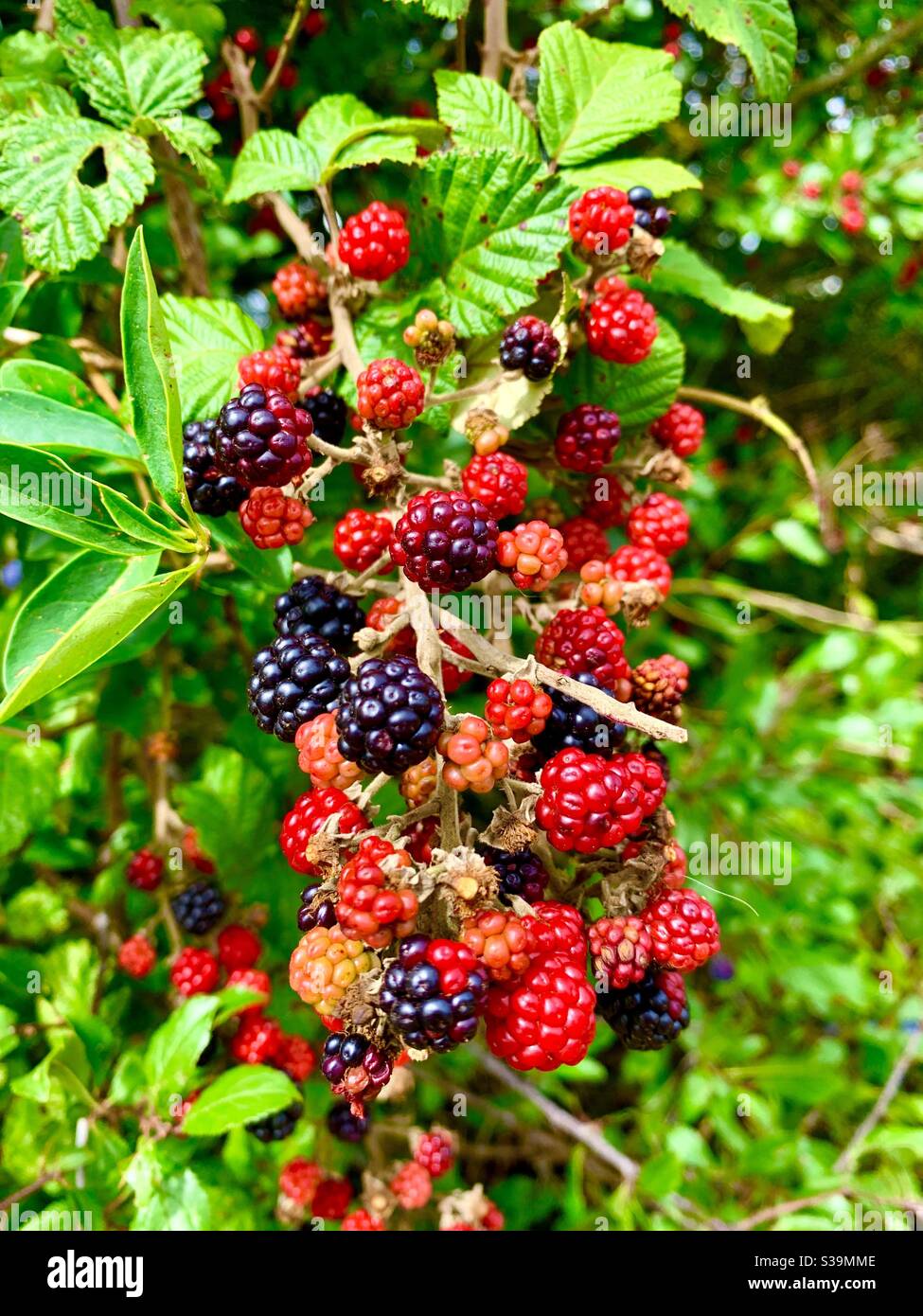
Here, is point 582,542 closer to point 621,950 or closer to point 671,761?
point 621,950

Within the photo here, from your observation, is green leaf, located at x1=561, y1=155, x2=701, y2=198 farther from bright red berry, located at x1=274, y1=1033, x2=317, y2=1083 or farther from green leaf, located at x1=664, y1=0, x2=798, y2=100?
bright red berry, located at x1=274, y1=1033, x2=317, y2=1083

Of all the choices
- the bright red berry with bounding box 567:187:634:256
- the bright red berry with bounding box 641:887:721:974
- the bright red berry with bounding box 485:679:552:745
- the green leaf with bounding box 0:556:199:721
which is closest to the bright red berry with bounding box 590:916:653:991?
the bright red berry with bounding box 641:887:721:974

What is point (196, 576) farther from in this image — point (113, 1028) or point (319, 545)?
point (113, 1028)

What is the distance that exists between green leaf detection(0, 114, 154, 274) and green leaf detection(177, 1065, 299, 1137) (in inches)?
54.5

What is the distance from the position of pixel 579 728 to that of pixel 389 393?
483 millimetres

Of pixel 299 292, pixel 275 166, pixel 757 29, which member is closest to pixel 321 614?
pixel 299 292

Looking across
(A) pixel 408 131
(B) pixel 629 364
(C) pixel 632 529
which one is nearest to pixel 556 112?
(A) pixel 408 131

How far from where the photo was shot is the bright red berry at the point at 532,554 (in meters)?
1.03

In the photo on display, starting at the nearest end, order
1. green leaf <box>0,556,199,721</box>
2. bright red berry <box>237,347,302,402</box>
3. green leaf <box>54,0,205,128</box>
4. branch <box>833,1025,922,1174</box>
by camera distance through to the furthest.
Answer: green leaf <box>0,556,199,721</box> → bright red berry <box>237,347,302,402</box> → green leaf <box>54,0,205,128</box> → branch <box>833,1025,922,1174</box>

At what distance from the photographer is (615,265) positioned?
127 cm

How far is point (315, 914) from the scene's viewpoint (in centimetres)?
96

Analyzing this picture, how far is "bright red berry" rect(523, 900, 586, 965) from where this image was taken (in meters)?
0.95

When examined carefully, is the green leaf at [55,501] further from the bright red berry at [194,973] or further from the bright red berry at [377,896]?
the bright red berry at [194,973]
